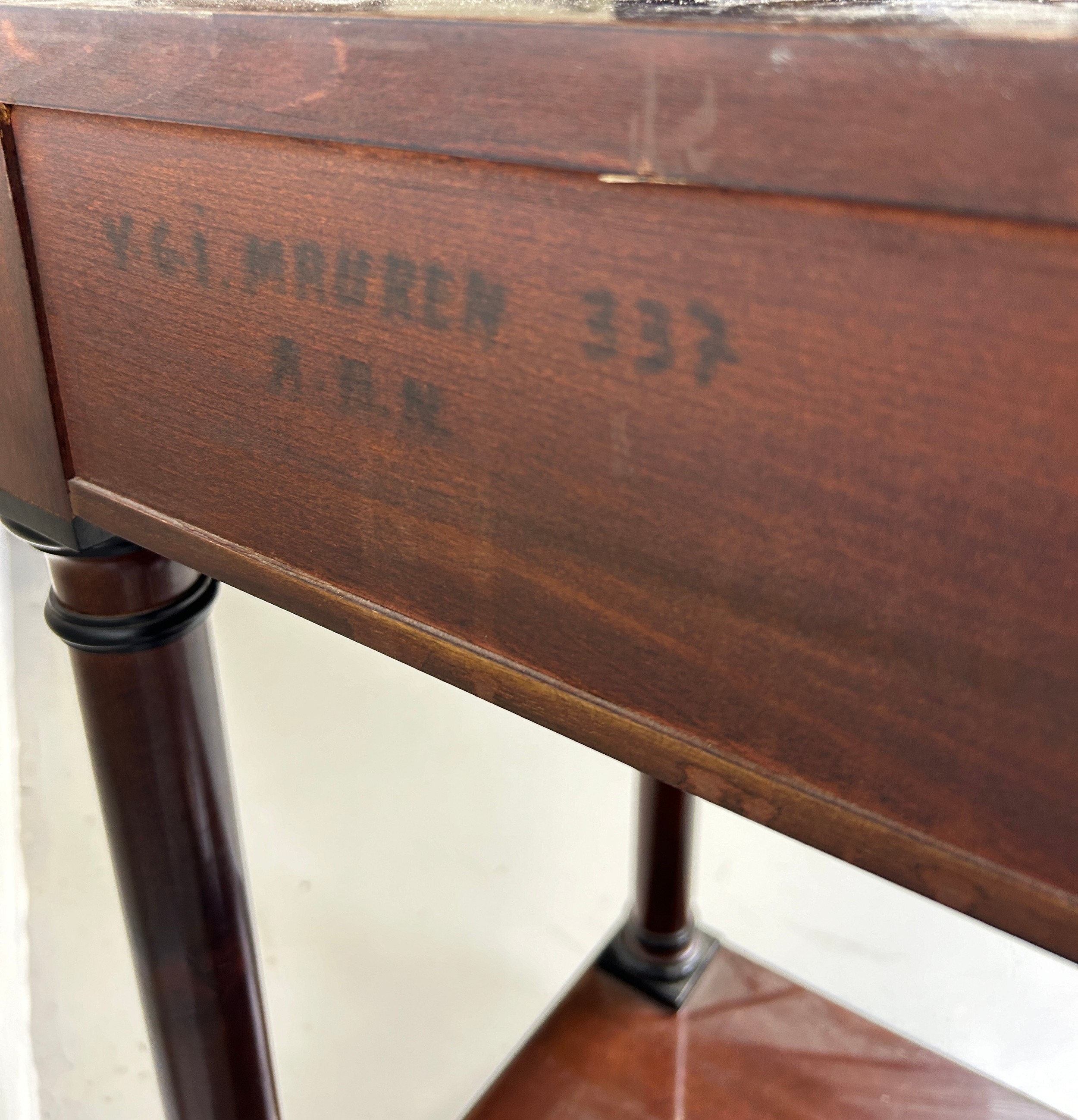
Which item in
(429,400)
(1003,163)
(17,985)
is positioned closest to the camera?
(1003,163)

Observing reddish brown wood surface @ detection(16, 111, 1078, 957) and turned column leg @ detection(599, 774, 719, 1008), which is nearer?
reddish brown wood surface @ detection(16, 111, 1078, 957)

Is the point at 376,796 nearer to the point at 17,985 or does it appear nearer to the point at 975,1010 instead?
the point at 17,985

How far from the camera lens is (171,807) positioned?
62 centimetres

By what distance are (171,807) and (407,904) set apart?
0.72 m

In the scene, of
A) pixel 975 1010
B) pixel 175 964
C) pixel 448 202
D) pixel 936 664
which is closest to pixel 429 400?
pixel 448 202

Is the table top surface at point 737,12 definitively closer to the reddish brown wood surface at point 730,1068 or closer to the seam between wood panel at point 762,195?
the seam between wood panel at point 762,195

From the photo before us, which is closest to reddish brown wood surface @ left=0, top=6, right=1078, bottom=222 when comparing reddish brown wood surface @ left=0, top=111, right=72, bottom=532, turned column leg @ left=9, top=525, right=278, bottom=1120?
reddish brown wood surface @ left=0, top=111, right=72, bottom=532

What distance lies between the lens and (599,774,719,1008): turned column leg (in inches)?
43.7

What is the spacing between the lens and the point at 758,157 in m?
0.26

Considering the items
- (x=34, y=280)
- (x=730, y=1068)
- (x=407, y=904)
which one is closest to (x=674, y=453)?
(x=34, y=280)

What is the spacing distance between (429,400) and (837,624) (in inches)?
5.6

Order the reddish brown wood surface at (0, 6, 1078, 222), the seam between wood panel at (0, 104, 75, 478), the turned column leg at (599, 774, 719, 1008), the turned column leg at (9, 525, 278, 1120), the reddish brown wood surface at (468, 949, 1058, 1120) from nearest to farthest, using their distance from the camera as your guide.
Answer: the reddish brown wood surface at (0, 6, 1078, 222) < the seam between wood panel at (0, 104, 75, 478) < the turned column leg at (9, 525, 278, 1120) < the reddish brown wood surface at (468, 949, 1058, 1120) < the turned column leg at (599, 774, 719, 1008)

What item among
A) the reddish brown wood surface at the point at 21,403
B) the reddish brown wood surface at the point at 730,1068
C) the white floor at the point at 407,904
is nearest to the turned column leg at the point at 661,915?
the reddish brown wood surface at the point at 730,1068

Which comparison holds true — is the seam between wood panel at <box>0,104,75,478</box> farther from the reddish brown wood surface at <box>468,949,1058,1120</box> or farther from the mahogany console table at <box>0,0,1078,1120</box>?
the reddish brown wood surface at <box>468,949,1058,1120</box>
